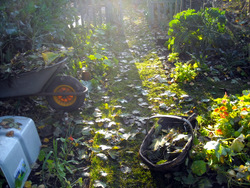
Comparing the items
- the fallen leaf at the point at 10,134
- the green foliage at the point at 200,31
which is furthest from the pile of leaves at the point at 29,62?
the green foliage at the point at 200,31

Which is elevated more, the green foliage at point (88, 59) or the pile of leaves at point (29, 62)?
the pile of leaves at point (29, 62)

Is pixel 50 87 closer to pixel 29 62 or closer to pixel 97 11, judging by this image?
pixel 29 62

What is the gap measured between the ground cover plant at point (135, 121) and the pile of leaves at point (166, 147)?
5 centimetres

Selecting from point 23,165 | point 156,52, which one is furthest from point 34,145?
point 156,52

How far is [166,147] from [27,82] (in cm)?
186

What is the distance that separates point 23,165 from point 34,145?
31 centimetres

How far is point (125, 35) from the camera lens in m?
7.38

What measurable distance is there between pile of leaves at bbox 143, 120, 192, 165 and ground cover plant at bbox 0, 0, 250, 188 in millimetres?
46

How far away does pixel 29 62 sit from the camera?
292 centimetres

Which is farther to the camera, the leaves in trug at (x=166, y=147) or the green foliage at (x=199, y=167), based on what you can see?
the leaves in trug at (x=166, y=147)

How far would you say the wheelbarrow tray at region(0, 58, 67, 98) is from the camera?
2793mm

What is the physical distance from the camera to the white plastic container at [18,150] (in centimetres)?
201

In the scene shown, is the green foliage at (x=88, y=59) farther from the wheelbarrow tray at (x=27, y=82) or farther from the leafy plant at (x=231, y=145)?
the leafy plant at (x=231, y=145)

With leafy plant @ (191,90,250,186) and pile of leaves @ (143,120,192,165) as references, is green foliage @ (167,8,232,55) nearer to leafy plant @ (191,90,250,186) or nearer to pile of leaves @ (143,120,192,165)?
leafy plant @ (191,90,250,186)
